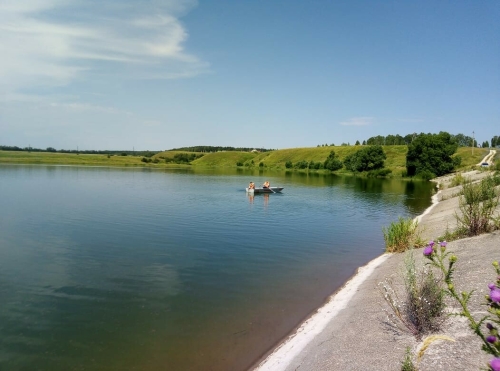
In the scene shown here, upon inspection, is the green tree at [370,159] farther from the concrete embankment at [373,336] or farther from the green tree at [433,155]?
the concrete embankment at [373,336]

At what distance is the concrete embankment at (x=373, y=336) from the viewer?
A: 22.7 ft

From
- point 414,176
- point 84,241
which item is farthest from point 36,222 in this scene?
point 414,176

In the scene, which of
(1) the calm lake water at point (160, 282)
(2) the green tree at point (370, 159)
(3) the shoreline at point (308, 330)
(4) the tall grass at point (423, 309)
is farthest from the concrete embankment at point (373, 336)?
(2) the green tree at point (370, 159)

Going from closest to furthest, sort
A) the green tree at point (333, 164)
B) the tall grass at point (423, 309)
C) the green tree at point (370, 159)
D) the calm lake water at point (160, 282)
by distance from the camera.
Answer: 1. the tall grass at point (423, 309)
2. the calm lake water at point (160, 282)
3. the green tree at point (370, 159)
4. the green tree at point (333, 164)

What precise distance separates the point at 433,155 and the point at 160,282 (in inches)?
3781

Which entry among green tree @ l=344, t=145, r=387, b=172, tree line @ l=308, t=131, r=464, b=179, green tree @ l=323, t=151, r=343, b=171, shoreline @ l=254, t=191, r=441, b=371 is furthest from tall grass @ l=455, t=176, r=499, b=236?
green tree @ l=323, t=151, r=343, b=171

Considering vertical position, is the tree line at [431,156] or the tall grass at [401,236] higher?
the tree line at [431,156]

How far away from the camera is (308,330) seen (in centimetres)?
1049

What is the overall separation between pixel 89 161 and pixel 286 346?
170m

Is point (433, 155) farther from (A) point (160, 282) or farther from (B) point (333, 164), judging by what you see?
(A) point (160, 282)

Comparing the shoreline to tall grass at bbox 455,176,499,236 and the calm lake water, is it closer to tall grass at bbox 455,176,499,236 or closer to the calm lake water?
the calm lake water

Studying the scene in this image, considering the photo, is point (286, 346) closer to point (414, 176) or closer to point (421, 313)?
point (421, 313)

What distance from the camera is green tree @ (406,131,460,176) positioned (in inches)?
3740

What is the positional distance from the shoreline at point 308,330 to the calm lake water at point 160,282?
39 cm
